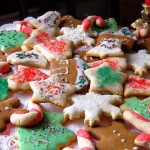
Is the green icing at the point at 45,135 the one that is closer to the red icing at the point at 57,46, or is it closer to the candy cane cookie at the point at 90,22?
the red icing at the point at 57,46

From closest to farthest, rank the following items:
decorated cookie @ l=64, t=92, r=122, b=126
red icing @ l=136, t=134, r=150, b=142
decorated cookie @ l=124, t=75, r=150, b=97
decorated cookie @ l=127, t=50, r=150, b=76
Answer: red icing @ l=136, t=134, r=150, b=142 → decorated cookie @ l=64, t=92, r=122, b=126 → decorated cookie @ l=124, t=75, r=150, b=97 → decorated cookie @ l=127, t=50, r=150, b=76

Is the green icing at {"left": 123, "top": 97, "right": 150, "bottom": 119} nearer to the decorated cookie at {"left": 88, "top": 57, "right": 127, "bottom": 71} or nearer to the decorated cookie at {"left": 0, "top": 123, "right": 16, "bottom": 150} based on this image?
the decorated cookie at {"left": 88, "top": 57, "right": 127, "bottom": 71}

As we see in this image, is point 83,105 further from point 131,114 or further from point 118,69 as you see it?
point 118,69

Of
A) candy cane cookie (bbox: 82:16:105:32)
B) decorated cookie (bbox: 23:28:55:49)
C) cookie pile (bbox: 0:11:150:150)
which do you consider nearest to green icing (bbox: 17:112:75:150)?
cookie pile (bbox: 0:11:150:150)

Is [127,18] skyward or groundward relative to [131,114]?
groundward

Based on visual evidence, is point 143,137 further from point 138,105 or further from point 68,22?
Result: point 68,22

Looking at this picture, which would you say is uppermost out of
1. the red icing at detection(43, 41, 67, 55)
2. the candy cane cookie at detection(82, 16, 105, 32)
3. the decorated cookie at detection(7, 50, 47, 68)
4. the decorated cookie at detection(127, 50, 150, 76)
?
the candy cane cookie at detection(82, 16, 105, 32)

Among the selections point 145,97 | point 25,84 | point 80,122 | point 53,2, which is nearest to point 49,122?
point 80,122
